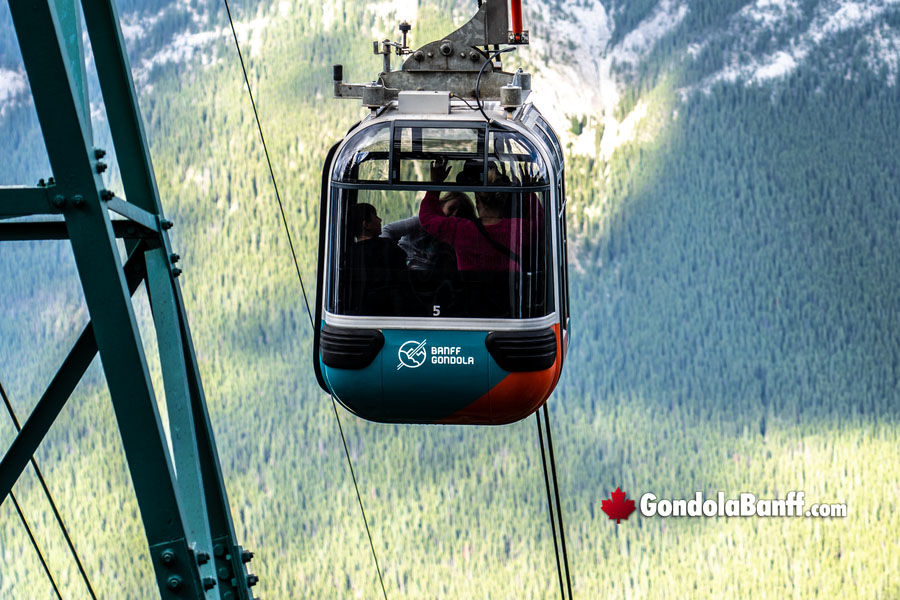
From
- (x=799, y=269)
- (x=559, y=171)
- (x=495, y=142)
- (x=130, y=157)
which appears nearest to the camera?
(x=130, y=157)

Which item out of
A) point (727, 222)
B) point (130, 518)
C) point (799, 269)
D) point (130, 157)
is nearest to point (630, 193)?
point (727, 222)

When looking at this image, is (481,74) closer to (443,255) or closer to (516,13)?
(516,13)

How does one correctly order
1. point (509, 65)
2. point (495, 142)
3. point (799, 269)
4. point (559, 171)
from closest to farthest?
point (495, 142) < point (559, 171) < point (509, 65) < point (799, 269)

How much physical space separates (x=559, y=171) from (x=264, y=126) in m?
24.8

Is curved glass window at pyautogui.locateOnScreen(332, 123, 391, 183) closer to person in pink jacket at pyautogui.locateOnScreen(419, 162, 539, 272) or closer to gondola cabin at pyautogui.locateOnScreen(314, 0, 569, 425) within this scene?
gondola cabin at pyautogui.locateOnScreen(314, 0, 569, 425)

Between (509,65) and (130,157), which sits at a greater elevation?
(130,157)

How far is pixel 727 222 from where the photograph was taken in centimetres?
3000

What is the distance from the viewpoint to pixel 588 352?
1199 inches

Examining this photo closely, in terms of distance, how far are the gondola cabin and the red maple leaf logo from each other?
21.8 metres

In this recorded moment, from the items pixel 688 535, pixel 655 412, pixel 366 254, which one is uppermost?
pixel 366 254

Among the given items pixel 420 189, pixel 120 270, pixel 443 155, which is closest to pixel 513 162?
pixel 443 155

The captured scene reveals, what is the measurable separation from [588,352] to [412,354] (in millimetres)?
24603

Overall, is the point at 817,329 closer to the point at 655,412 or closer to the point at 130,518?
the point at 655,412

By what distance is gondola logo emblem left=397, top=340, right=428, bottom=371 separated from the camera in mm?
6117
